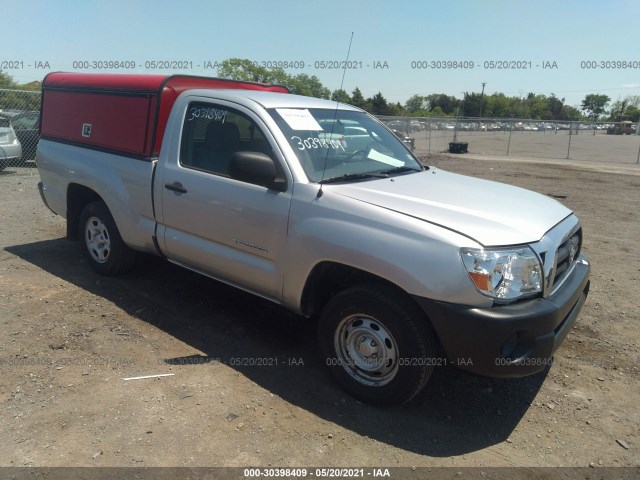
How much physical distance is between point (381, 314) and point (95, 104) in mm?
3796

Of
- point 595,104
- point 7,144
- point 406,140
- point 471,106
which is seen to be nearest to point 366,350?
point 7,144

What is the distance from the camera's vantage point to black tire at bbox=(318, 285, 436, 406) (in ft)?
10.1

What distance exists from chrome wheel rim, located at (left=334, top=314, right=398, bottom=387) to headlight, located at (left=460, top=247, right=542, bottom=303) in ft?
2.19

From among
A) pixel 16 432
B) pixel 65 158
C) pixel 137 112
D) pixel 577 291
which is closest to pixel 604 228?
pixel 577 291

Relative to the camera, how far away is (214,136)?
426cm

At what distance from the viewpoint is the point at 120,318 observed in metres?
4.54

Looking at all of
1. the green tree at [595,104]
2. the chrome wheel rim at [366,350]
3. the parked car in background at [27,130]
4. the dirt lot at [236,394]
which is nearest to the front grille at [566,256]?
the dirt lot at [236,394]

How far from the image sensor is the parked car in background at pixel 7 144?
1251 cm

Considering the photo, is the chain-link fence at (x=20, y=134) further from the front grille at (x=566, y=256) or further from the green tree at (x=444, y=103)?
the green tree at (x=444, y=103)

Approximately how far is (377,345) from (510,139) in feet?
120

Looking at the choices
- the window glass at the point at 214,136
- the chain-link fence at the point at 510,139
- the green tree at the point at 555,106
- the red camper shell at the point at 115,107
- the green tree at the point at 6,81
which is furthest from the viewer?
the green tree at the point at 555,106

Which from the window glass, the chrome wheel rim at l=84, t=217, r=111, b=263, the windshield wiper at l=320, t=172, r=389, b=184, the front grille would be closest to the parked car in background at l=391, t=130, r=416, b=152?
the windshield wiper at l=320, t=172, r=389, b=184

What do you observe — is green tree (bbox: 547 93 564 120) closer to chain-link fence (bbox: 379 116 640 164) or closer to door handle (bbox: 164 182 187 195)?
chain-link fence (bbox: 379 116 640 164)

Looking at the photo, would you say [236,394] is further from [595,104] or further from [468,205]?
[595,104]
